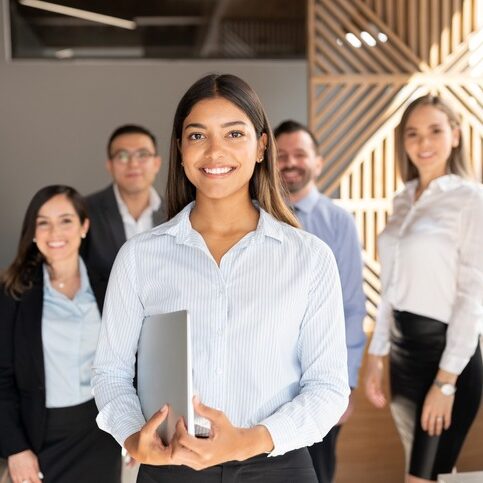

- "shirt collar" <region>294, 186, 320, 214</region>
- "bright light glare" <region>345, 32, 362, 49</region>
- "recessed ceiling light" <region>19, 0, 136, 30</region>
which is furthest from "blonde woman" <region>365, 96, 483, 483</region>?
"recessed ceiling light" <region>19, 0, 136, 30</region>

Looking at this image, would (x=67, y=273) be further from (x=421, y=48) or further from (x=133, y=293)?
(x=421, y=48)

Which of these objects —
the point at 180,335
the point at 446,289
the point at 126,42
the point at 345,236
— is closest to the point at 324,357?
the point at 180,335

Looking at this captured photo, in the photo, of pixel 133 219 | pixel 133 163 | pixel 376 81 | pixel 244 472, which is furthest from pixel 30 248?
pixel 376 81

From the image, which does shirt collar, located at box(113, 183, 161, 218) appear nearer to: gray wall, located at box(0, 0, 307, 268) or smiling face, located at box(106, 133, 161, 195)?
smiling face, located at box(106, 133, 161, 195)

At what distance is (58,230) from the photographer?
7.81 feet

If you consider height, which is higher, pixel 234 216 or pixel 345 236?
pixel 234 216

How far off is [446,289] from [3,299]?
4.15 ft

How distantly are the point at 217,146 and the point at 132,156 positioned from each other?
201 cm

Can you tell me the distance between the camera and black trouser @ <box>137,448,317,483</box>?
4.28ft

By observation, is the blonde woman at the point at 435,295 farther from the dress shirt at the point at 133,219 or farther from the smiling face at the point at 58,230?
the dress shirt at the point at 133,219

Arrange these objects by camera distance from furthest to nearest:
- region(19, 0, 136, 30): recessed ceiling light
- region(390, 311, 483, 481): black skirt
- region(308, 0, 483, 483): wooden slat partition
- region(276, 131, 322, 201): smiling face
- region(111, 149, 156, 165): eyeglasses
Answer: region(19, 0, 136, 30): recessed ceiling light → region(308, 0, 483, 483): wooden slat partition → region(111, 149, 156, 165): eyeglasses → region(276, 131, 322, 201): smiling face → region(390, 311, 483, 481): black skirt

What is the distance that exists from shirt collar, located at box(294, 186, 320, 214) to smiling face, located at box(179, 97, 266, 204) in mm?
1347

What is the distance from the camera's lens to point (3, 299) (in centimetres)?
223

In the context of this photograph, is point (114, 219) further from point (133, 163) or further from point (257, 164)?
point (257, 164)
